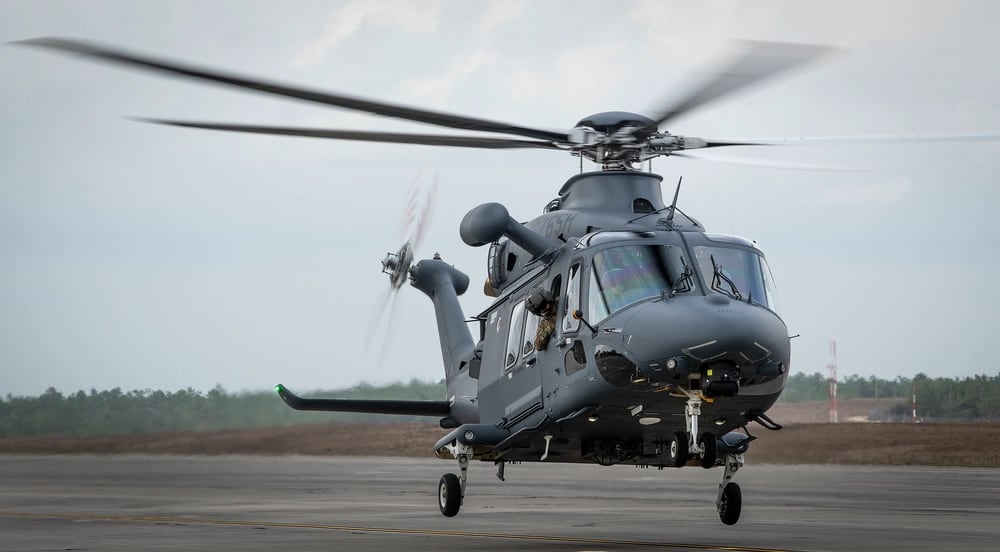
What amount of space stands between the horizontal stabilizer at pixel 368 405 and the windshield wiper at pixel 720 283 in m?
7.04

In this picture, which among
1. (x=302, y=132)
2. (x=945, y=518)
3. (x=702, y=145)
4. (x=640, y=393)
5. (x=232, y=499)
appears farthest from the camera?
(x=232, y=499)

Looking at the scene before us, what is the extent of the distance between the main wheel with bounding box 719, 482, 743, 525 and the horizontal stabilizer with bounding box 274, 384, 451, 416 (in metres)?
5.68

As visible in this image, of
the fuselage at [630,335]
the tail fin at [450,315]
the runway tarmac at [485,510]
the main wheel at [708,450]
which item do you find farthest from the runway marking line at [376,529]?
the tail fin at [450,315]

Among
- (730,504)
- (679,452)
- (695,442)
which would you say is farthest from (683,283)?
(730,504)

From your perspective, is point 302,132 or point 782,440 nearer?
point 302,132

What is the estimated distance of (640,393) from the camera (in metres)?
13.7

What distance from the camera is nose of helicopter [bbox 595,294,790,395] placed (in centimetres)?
1281

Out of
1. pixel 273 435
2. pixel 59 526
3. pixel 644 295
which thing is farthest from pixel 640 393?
pixel 273 435

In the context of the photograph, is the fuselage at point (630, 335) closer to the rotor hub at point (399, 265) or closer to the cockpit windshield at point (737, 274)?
the cockpit windshield at point (737, 274)

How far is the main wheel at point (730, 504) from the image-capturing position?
1537 centimetres

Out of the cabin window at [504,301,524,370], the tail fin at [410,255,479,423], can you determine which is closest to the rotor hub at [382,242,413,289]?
the tail fin at [410,255,479,423]

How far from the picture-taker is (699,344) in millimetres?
12773

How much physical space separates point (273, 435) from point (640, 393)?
22077mm

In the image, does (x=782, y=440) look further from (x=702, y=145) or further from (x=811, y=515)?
(x=702, y=145)
